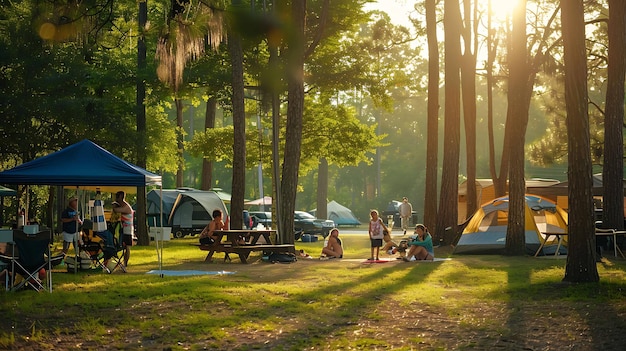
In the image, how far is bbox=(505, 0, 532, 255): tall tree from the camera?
2228cm

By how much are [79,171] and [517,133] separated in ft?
37.9

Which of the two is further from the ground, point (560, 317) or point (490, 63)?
point (490, 63)

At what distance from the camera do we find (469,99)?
33062mm

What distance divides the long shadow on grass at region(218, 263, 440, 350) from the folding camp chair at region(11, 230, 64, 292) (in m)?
3.61

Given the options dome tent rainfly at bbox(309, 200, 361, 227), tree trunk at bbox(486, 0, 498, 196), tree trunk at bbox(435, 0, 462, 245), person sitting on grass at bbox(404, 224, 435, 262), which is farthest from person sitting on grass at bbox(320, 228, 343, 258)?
dome tent rainfly at bbox(309, 200, 361, 227)

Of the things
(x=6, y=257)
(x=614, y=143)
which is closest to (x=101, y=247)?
(x=6, y=257)

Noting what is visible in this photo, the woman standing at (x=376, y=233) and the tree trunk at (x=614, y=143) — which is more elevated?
the tree trunk at (x=614, y=143)

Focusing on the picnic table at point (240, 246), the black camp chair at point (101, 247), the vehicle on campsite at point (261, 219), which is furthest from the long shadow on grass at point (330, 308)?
the vehicle on campsite at point (261, 219)

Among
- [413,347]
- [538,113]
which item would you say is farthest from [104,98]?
[538,113]

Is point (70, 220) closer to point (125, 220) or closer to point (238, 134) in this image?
point (125, 220)

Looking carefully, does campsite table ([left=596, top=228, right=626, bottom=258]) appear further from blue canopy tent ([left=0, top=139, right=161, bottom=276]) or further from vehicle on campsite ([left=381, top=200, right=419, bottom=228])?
vehicle on campsite ([left=381, top=200, right=419, bottom=228])

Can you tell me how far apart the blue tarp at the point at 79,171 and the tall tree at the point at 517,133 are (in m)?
9.36

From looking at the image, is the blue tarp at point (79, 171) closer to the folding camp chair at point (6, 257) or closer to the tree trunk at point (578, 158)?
the folding camp chair at point (6, 257)

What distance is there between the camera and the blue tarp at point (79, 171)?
659 inches
